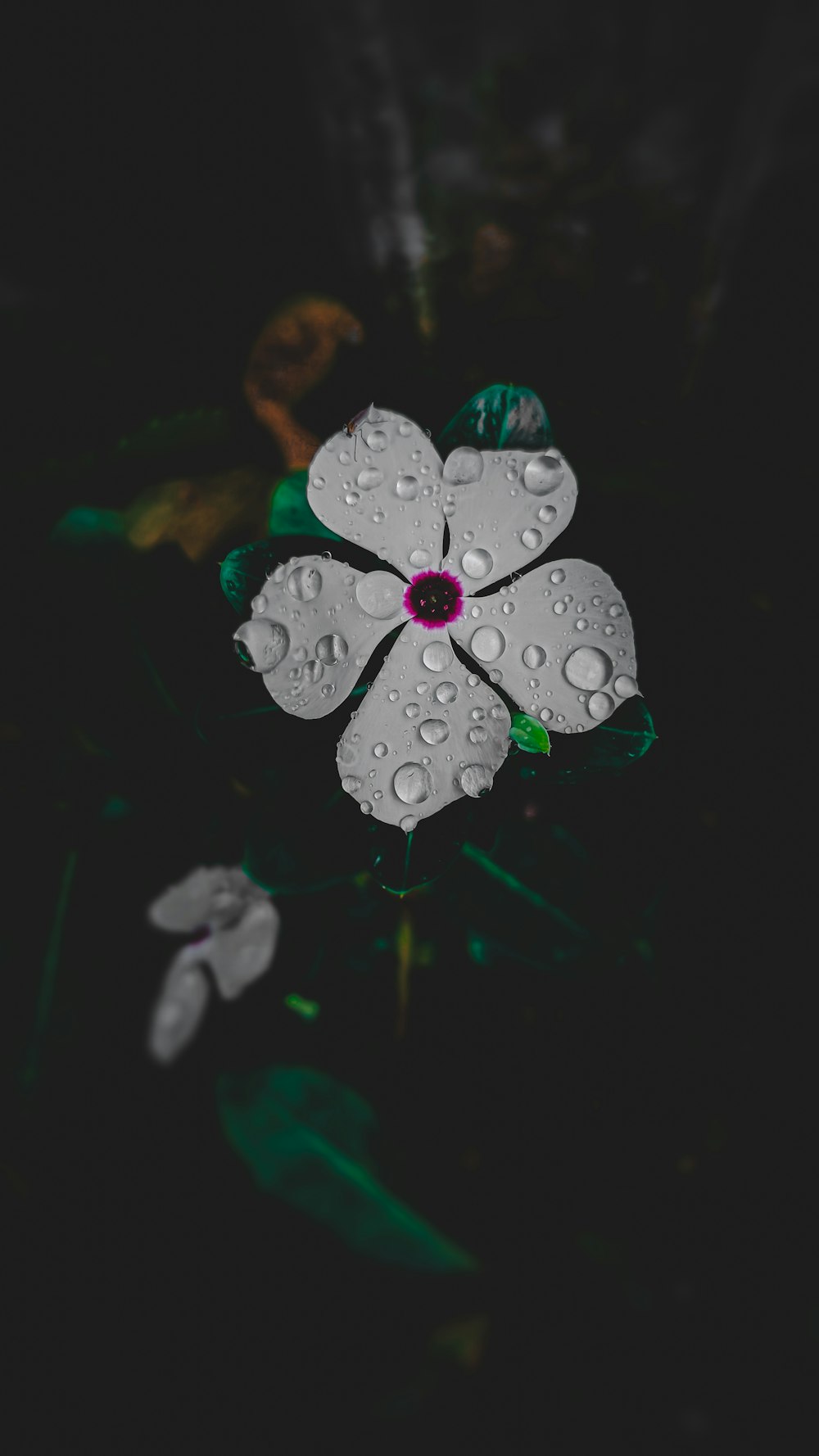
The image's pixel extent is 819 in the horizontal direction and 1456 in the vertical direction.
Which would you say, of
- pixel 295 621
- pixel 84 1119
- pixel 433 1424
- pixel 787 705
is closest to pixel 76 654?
pixel 295 621

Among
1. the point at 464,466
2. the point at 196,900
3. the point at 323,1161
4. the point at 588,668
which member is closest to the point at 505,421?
the point at 464,466

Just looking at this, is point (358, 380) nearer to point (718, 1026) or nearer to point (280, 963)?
point (280, 963)

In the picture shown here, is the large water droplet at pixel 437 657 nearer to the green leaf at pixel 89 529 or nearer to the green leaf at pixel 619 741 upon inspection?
the green leaf at pixel 619 741

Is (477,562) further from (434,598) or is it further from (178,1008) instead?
(178,1008)

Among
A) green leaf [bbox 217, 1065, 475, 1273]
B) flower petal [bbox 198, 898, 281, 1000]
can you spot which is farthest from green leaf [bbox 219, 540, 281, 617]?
→ green leaf [bbox 217, 1065, 475, 1273]

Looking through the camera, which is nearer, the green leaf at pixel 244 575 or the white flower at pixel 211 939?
the green leaf at pixel 244 575

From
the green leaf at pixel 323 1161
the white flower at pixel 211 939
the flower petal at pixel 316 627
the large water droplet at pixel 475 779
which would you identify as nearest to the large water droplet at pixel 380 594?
the flower petal at pixel 316 627

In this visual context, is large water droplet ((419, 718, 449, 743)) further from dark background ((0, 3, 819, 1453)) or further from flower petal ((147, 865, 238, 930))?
flower petal ((147, 865, 238, 930))
